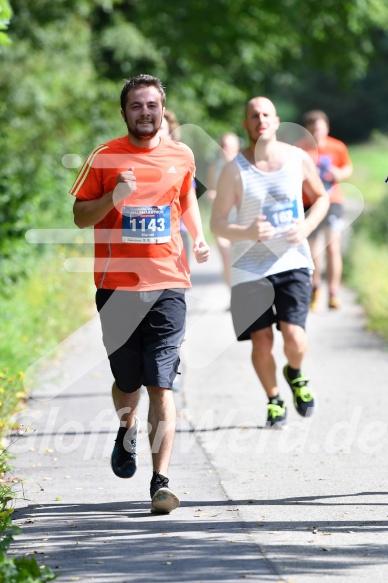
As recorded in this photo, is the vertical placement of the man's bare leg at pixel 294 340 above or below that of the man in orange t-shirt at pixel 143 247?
below

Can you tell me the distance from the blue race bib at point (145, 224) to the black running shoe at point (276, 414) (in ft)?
7.54

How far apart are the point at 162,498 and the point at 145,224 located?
1313mm

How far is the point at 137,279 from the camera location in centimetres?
628

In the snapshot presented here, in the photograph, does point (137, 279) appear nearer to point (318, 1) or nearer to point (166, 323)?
point (166, 323)

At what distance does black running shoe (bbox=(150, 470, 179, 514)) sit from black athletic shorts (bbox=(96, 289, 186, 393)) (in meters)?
0.47

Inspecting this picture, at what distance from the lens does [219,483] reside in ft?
22.2

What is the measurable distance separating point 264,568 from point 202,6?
1887 cm

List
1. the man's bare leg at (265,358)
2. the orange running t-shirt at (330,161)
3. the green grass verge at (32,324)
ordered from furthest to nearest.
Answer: the orange running t-shirt at (330,161) < the man's bare leg at (265,358) < the green grass verge at (32,324)

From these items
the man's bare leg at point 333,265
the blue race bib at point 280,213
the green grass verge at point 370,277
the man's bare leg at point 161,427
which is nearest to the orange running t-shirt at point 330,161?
the man's bare leg at point 333,265

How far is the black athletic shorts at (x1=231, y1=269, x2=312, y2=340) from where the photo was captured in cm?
800

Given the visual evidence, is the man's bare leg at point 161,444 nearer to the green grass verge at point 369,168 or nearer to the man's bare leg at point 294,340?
the man's bare leg at point 294,340

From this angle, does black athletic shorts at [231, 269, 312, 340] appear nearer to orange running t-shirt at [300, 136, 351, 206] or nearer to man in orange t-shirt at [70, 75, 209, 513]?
man in orange t-shirt at [70, 75, 209, 513]

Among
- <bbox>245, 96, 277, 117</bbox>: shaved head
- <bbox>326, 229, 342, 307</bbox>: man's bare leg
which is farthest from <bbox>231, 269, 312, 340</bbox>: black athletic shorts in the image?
<bbox>326, 229, 342, 307</bbox>: man's bare leg

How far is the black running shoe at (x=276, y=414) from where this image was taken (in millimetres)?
8242
